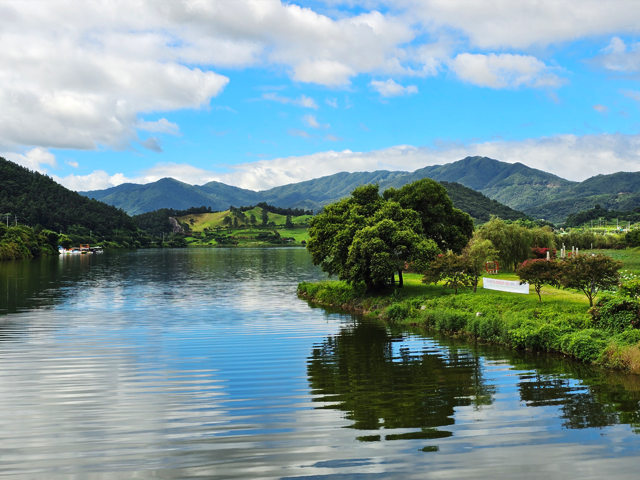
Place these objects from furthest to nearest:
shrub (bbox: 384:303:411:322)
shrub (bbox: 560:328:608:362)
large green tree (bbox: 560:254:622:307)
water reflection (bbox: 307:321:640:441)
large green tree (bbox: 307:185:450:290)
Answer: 1. large green tree (bbox: 307:185:450:290)
2. shrub (bbox: 384:303:411:322)
3. large green tree (bbox: 560:254:622:307)
4. shrub (bbox: 560:328:608:362)
5. water reflection (bbox: 307:321:640:441)

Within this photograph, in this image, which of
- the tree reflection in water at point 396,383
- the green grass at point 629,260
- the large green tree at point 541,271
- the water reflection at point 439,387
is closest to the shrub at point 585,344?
the water reflection at point 439,387

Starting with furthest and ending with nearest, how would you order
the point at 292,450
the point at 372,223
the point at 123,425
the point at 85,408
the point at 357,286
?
the point at 357,286 < the point at 372,223 < the point at 85,408 < the point at 123,425 < the point at 292,450

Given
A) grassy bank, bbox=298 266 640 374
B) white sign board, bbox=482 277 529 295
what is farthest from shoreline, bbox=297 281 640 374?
white sign board, bbox=482 277 529 295

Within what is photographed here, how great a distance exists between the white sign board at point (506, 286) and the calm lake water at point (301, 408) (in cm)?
1165

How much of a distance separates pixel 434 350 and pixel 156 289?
51.9 metres

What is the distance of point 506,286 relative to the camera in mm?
42219

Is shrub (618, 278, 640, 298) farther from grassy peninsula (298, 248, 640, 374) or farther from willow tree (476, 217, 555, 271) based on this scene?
willow tree (476, 217, 555, 271)

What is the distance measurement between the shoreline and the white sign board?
2.68 metres

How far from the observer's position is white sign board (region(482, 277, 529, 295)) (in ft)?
131

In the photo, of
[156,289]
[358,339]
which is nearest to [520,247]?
[358,339]

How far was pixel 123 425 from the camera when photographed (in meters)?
15.5

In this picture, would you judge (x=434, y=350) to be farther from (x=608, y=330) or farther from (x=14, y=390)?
(x=14, y=390)

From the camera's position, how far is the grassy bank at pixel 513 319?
23.4m

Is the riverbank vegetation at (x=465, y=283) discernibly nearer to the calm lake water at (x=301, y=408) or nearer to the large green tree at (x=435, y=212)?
the large green tree at (x=435, y=212)
